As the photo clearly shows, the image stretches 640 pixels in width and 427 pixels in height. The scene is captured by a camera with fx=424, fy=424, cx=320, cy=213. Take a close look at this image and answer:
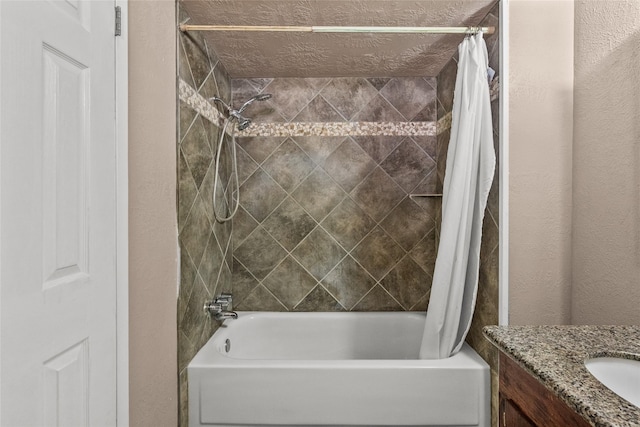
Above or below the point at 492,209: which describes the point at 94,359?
below

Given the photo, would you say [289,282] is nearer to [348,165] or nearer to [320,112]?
[348,165]

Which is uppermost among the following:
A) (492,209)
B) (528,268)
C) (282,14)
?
(282,14)

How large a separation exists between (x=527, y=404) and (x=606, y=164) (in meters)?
1.04

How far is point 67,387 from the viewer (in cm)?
110

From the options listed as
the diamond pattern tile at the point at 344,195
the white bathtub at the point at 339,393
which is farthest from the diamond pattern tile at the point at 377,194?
the white bathtub at the point at 339,393

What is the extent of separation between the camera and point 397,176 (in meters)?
2.71

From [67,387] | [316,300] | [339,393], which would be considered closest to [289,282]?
[316,300]

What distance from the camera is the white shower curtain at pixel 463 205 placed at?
187 centimetres

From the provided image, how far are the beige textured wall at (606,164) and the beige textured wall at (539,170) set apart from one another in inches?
1.9

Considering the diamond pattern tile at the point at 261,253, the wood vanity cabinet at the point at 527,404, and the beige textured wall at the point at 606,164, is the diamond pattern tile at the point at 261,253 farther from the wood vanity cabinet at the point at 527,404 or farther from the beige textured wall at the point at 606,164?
the wood vanity cabinet at the point at 527,404

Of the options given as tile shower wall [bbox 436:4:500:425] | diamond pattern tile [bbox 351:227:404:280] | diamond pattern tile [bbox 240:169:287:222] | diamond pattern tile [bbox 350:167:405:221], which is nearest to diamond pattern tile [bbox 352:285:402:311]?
diamond pattern tile [bbox 351:227:404:280]

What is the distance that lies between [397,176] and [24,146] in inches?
83.2

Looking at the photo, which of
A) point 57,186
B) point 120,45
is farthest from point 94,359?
point 120,45

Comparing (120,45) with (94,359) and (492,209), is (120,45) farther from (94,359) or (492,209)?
(492,209)
